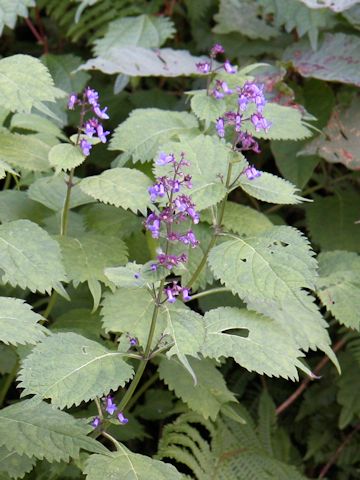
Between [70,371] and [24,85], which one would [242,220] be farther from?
[70,371]

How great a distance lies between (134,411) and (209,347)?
115cm

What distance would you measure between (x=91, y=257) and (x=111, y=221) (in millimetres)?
319

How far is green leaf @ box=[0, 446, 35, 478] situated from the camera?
6.52 ft

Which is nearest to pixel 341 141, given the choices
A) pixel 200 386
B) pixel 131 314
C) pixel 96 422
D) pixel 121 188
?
pixel 121 188

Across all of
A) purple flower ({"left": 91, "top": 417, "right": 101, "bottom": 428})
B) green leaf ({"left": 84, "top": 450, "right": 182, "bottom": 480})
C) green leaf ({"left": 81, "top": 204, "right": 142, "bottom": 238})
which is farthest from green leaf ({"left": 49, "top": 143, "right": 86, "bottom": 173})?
green leaf ({"left": 84, "top": 450, "right": 182, "bottom": 480})

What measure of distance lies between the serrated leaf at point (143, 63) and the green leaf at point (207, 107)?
0.39 m

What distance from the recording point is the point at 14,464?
2.01 metres


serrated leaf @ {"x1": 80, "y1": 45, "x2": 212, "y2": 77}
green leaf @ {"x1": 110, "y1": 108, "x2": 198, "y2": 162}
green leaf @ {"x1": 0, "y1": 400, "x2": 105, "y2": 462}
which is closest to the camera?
green leaf @ {"x1": 0, "y1": 400, "x2": 105, "y2": 462}

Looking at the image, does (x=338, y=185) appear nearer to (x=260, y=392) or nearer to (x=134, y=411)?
(x=260, y=392)

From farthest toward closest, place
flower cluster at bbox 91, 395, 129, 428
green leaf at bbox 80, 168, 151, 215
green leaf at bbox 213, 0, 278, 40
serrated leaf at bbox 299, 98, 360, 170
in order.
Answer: green leaf at bbox 213, 0, 278, 40 → serrated leaf at bbox 299, 98, 360, 170 → green leaf at bbox 80, 168, 151, 215 → flower cluster at bbox 91, 395, 129, 428

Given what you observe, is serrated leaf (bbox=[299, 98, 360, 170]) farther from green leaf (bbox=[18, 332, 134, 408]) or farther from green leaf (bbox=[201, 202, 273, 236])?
green leaf (bbox=[18, 332, 134, 408])

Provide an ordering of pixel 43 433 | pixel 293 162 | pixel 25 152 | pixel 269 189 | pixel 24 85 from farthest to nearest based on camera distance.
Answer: pixel 293 162 → pixel 25 152 → pixel 24 85 → pixel 269 189 → pixel 43 433

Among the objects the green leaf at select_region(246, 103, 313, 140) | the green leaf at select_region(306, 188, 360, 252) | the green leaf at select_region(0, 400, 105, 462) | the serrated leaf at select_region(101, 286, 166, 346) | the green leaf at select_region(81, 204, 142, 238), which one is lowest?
the green leaf at select_region(306, 188, 360, 252)

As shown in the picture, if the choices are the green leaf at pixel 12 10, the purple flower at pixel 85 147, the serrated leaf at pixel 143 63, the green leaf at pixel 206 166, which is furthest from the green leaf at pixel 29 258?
the green leaf at pixel 12 10
